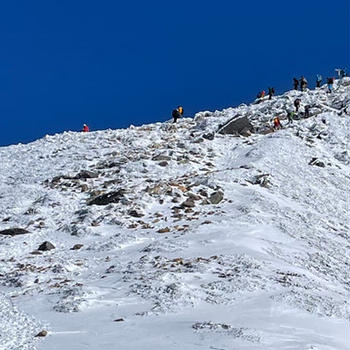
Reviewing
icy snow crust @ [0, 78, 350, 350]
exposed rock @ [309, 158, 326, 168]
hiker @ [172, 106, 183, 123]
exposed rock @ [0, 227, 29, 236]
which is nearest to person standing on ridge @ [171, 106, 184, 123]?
hiker @ [172, 106, 183, 123]

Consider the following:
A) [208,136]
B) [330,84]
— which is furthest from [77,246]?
[330,84]

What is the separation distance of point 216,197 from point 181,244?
6.62m

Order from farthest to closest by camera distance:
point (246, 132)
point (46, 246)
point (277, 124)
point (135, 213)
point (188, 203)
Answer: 1. point (277, 124)
2. point (246, 132)
3. point (188, 203)
4. point (135, 213)
5. point (46, 246)

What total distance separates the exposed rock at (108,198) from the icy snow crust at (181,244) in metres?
0.23

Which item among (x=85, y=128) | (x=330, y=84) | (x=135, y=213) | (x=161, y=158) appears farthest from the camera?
(x=330, y=84)

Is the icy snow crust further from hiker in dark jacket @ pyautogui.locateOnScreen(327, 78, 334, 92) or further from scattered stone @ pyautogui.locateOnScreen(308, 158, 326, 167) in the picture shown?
hiker in dark jacket @ pyautogui.locateOnScreen(327, 78, 334, 92)

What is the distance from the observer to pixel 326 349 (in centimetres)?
1044

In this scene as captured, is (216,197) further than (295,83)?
No

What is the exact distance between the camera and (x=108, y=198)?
86.0 ft

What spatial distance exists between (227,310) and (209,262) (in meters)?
4.00

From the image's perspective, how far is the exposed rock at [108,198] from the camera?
1024 inches

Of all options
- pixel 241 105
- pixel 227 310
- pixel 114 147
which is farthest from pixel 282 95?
pixel 227 310

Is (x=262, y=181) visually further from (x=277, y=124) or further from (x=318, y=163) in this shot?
(x=277, y=124)

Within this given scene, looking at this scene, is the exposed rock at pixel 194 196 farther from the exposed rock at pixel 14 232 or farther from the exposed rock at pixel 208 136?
the exposed rock at pixel 208 136
